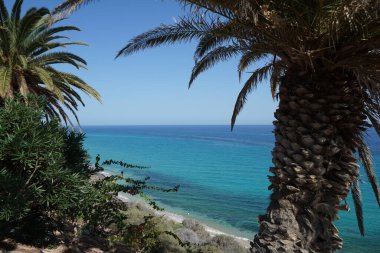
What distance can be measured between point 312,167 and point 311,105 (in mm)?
974

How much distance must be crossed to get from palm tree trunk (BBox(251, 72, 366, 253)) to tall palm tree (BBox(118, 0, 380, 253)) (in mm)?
14

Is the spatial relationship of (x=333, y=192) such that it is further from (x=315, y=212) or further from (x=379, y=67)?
(x=379, y=67)

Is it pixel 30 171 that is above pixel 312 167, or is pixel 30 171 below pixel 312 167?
below

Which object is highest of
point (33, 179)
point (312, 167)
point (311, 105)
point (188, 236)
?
point (311, 105)

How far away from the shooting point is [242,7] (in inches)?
191

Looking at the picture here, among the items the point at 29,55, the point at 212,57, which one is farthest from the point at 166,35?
the point at 29,55

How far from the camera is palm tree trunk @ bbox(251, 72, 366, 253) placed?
197 inches

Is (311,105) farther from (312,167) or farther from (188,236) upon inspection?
(188,236)

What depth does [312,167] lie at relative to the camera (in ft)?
16.6

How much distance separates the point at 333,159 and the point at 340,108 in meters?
0.82

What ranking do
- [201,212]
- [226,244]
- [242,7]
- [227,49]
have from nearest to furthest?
[242,7] → [227,49] → [226,244] → [201,212]

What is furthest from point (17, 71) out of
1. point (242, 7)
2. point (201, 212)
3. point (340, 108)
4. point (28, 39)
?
point (201, 212)

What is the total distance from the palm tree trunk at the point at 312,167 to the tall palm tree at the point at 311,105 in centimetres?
1

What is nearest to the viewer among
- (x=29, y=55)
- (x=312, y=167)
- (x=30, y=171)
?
(x=30, y=171)
